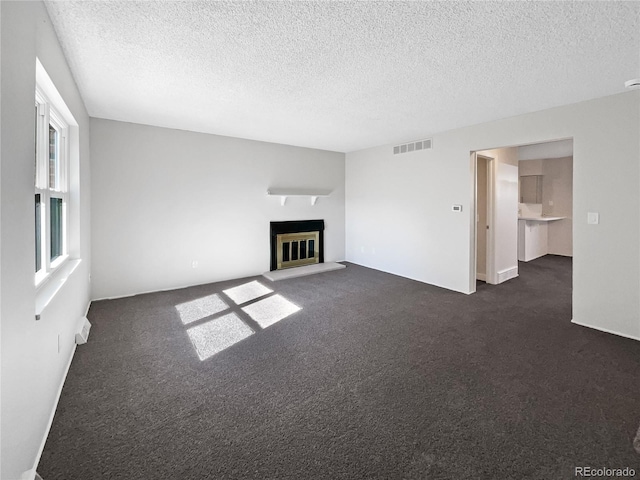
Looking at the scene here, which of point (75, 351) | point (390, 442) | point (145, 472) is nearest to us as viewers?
point (145, 472)

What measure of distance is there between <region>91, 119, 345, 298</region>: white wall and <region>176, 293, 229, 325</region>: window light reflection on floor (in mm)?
901

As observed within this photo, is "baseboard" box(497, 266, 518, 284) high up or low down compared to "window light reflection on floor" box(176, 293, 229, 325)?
up

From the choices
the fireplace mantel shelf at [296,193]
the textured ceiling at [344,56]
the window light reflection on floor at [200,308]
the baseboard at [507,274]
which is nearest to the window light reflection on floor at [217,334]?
the window light reflection on floor at [200,308]

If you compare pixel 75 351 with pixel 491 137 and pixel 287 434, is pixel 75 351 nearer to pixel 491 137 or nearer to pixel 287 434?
pixel 287 434

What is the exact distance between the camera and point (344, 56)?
2.35 m

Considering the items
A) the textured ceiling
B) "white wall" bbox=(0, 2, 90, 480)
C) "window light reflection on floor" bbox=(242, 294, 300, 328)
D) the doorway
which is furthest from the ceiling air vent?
"white wall" bbox=(0, 2, 90, 480)

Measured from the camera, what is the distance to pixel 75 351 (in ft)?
8.95

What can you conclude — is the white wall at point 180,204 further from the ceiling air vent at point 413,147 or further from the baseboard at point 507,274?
the baseboard at point 507,274

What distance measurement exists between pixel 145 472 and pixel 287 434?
73cm

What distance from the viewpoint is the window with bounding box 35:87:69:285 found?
2.16m

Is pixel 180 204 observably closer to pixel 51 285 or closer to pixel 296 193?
pixel 296 193

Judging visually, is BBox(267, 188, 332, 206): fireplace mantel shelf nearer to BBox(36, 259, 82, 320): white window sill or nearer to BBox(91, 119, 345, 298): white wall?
BBox(91, 119, 345, 298): white wall

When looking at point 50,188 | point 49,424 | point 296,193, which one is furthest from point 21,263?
point 296,193

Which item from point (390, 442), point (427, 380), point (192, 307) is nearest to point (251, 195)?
point (192, 307)
